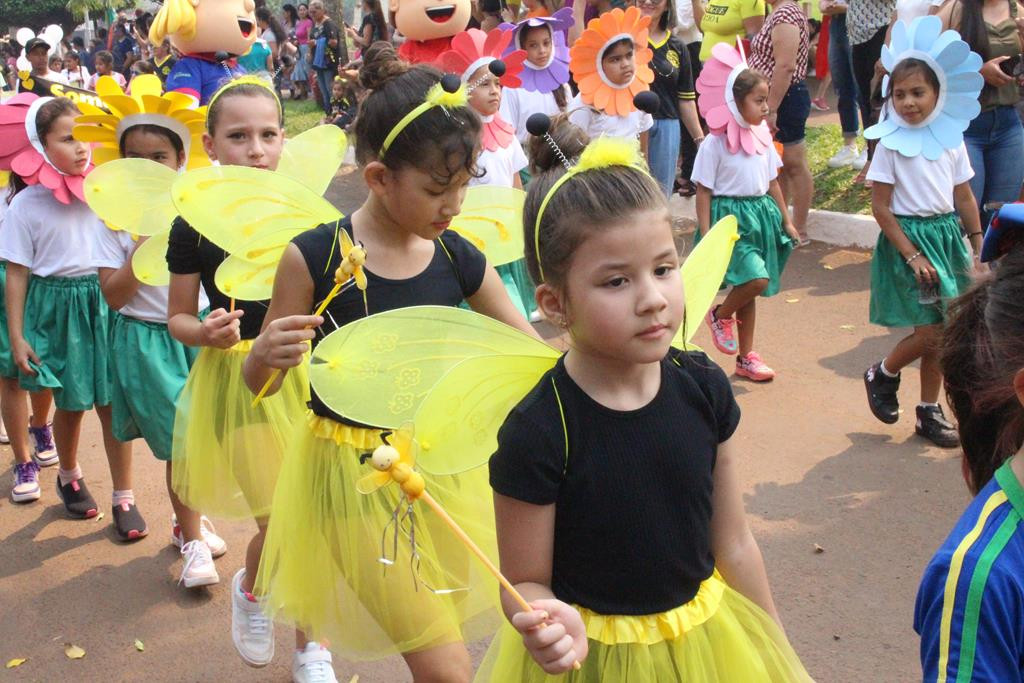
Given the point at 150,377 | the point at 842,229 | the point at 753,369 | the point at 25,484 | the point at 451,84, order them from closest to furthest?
the point at 451,84, the point at 150,377, the point at 25,484, the point at 753,369, the point at 842,229

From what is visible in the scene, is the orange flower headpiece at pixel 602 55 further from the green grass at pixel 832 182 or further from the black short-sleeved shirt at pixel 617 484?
the black short-sleeved shirt at pixel 617 484

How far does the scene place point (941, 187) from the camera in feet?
17.7

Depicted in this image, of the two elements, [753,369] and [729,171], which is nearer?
[753,369]

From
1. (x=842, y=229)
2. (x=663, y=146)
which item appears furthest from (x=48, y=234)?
(x=842, y=229)

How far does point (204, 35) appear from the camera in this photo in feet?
23.4

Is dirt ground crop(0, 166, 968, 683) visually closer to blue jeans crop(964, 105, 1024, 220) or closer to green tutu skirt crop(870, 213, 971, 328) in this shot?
green tutu skirt crop(870, 213, 971, 328)

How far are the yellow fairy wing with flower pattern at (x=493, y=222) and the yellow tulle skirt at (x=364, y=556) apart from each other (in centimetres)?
67

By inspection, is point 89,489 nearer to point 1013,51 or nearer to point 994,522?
point 994,522

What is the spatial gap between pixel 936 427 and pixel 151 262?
3607mm

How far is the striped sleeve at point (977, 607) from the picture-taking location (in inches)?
62.2

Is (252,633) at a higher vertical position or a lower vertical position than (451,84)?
lower

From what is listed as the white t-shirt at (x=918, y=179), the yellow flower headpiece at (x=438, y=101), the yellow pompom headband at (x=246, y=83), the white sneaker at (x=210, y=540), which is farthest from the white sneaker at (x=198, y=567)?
the white t-shirt at (x=918, y=179)

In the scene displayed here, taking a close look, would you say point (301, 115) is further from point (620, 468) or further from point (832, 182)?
point (620, 468)

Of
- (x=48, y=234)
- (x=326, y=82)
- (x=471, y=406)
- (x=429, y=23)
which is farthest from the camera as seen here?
(x=326, y=82)
